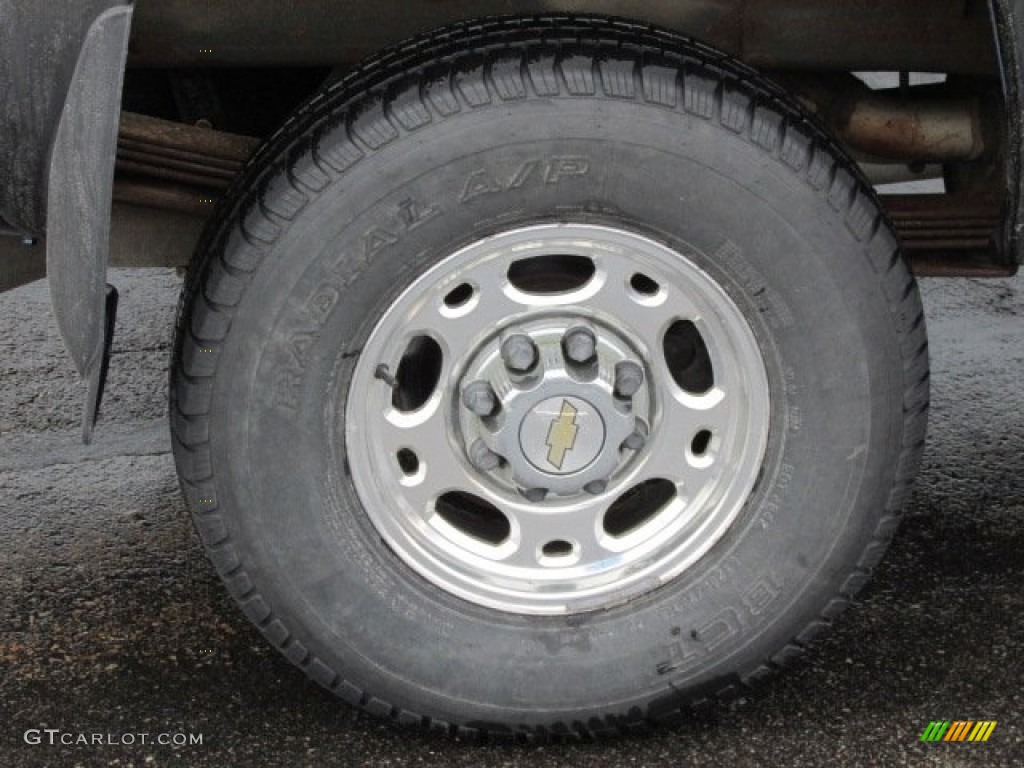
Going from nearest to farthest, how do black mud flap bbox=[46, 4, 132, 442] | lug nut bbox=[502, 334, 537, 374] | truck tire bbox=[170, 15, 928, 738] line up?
black mud flap bbox=[46, 4, 132, 442]
truck tire bbox=[170, 15, 928, 738]
lug nut bbox=[502, 334, 537, 374]

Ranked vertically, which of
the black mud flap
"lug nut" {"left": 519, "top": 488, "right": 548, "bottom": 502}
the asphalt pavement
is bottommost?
the asphalt pavement

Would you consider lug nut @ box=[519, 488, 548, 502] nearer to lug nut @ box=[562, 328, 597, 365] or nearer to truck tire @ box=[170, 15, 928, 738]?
truck tire @ box=[170, 15, 928, 738]

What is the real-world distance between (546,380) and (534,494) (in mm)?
214

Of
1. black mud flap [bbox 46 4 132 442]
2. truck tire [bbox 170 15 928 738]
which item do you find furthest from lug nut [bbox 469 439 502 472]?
black mud flap [bbox 46 4 132 442]

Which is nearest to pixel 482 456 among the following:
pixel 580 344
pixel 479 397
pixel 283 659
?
pixel 479 397

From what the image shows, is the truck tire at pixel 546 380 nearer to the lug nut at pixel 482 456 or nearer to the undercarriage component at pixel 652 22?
the lug nut at pixel 482 456

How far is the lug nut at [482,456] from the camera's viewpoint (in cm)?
248

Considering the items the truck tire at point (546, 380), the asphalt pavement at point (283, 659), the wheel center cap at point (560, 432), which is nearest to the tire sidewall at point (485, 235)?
the truck tire at point (546, 380)

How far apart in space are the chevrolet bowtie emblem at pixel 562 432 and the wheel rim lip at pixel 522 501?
0.12m

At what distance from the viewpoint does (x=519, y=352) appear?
2.42 meters

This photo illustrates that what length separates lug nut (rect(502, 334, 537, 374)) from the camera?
242cm

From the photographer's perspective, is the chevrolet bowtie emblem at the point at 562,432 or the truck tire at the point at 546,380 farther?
the chevrolet bowtie emblem at the point at 562,432

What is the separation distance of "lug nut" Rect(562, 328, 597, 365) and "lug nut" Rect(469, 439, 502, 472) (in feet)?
0.72

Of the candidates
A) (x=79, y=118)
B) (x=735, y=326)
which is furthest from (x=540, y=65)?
(x=79, y=118)
